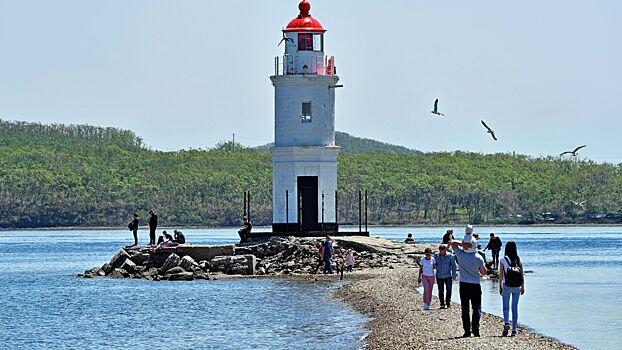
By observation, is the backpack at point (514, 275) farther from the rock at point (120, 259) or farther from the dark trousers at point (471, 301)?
the rock at point (120, 259)

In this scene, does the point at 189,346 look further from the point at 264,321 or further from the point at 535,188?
the point at 535,188

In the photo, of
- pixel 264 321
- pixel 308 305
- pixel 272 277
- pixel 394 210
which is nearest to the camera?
pixel 264 321

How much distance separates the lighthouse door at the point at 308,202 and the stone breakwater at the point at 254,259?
57.4 inches

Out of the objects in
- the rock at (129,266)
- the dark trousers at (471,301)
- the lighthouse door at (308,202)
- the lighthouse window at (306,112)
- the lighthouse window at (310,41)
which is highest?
the lighthouse window at (310,41)

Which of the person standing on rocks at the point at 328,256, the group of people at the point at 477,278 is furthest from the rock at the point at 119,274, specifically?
the group of people at the point at 477,278

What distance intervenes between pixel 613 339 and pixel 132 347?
8.99 m

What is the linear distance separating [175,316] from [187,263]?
1063cm

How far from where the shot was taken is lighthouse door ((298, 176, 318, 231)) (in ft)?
140

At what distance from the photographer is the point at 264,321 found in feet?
91.2

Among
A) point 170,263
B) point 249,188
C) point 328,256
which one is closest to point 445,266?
point 328,256

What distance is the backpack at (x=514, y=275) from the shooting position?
63.8ft

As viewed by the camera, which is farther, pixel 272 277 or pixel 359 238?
pixel 359 238

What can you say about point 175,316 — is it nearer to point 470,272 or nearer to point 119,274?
point 470,272

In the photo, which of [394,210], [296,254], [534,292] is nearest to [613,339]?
[534,292]
